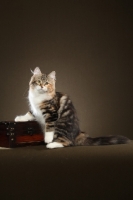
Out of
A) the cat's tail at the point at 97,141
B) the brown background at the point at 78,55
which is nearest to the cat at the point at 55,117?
the cat's tail at the point at 97,141

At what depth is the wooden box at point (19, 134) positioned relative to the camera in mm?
1811

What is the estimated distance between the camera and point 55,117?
190cm

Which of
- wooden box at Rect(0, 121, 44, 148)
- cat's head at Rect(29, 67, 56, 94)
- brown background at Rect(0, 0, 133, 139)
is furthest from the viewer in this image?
brown background at Rect(0, 0, 133, 139)

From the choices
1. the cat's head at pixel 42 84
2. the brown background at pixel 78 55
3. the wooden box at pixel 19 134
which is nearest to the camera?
the wooden box at pixel 19 134

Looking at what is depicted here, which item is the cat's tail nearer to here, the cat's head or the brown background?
the cat's head

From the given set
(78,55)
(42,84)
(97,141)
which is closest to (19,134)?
(42,84)

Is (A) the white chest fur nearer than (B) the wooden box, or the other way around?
(B) the wooden box

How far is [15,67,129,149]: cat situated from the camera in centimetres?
186

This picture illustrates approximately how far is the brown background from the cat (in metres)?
0.47

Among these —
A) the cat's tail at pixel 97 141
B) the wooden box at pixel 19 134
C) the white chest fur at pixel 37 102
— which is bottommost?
the cat's tail at pixel 97 141

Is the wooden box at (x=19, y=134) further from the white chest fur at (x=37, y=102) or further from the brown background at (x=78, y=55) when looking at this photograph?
the brown background at (x=78, y=55)

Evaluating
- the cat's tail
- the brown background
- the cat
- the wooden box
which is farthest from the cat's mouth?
the brown background

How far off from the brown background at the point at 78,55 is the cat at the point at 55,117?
0.47 metres

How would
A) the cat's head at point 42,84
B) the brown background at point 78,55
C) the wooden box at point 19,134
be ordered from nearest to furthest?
1. the wooden box at point 19,134
2. the cat's head at point 42,84
3. the brown background at point 78,55
